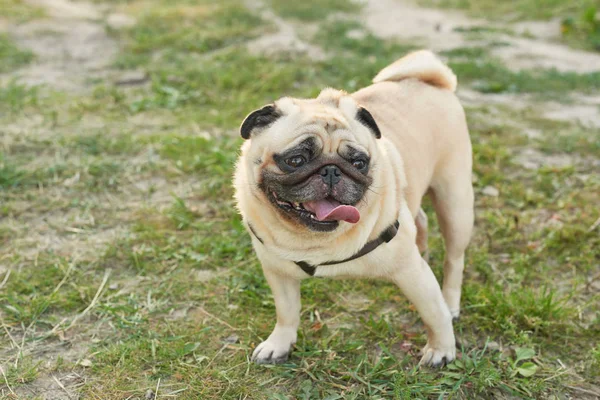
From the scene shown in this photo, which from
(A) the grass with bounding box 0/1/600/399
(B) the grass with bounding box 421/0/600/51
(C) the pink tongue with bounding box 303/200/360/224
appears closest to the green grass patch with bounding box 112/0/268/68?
(A) the grass with bounding box 0/1/600/399

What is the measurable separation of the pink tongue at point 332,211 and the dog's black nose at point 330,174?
99mm

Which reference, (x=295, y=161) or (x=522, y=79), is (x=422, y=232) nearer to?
(x=295, y=161)

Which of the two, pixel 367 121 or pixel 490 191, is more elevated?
pixel 367 121

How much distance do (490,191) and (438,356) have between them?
6.90ft

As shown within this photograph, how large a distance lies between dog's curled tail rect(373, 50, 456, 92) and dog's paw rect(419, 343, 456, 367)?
1493 mm

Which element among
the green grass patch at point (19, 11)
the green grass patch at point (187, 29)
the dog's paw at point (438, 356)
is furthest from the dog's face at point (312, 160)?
the green grass patch at point (19, 11)

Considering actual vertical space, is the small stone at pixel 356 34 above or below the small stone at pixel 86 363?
below

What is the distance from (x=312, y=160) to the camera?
2709mm

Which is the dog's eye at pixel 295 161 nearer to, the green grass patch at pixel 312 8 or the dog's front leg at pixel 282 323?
the dog's front leg at pixel 282 323

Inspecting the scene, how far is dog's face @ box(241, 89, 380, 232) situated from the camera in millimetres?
2646

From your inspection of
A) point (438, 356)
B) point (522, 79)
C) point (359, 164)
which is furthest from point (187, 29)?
point (438, 356)

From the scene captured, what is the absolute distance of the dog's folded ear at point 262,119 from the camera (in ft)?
9.37

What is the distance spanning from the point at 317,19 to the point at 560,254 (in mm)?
6824

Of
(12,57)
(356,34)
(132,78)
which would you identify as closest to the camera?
(132,78)
